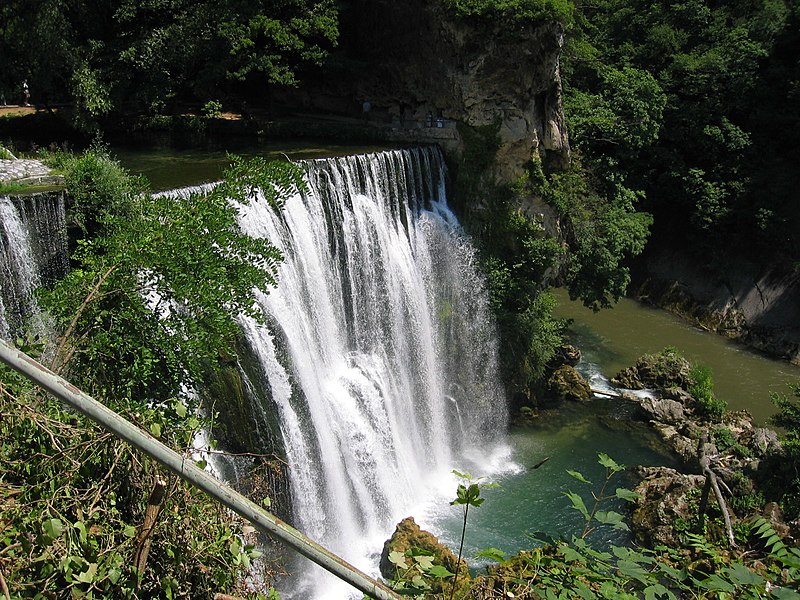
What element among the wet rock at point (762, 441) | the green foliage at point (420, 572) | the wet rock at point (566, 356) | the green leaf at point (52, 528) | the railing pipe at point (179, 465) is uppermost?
the railing pipe at point (179, 465)

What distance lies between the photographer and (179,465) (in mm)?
1865

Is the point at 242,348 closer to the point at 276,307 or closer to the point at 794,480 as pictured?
the point at 276,307

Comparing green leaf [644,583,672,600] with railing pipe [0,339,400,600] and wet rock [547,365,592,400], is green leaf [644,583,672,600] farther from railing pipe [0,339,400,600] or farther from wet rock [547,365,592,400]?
wet rock [547,365,592,400]

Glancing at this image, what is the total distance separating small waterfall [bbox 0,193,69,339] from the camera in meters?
7.70

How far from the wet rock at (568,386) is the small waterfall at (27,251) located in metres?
10.5

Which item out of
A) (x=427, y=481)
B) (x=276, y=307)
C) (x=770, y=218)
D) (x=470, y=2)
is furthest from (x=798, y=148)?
(x=276, y=307)

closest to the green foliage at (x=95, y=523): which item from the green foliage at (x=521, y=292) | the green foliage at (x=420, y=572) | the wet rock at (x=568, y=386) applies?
the green foliage at (x=420, y=572)

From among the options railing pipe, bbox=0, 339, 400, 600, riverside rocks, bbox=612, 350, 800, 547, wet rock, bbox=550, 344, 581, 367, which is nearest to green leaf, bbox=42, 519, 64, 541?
railing pipe, bbox=0, 339, 400, 600

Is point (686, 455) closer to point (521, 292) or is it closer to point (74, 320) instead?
point (521, 292)

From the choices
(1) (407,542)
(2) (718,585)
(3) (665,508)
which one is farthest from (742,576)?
(3) (665,508)

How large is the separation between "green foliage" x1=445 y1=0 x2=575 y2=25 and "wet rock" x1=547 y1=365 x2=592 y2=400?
752cm

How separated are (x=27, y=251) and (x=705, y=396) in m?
12.8

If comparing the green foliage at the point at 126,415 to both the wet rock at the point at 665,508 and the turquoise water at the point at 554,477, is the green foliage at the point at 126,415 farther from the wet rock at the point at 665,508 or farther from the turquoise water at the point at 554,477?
the wet rock at the point at 665,508

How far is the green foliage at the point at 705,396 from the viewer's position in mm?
14320
